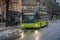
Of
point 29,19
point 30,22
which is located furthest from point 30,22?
point 29,19

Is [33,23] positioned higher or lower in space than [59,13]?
higher

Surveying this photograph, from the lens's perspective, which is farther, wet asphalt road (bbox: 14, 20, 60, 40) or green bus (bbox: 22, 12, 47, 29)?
green bus (bbox: 22, 12, 47, 29)

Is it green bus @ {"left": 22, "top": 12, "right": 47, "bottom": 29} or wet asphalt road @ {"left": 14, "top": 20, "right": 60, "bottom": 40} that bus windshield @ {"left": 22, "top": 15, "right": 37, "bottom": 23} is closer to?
green bus @ {"left": 22, "top": 12, "right": 47, "bottom": 29}

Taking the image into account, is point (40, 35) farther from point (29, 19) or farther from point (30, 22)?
point (29, 19)

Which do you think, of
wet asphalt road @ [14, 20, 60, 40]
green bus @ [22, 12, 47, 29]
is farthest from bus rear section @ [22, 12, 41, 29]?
wet asphalt road @ [14, 20, 60, 40]

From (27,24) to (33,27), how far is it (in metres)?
1.19

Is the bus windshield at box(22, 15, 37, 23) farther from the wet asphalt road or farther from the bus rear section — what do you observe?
the wet asphalt road

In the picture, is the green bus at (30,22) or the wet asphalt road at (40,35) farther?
the green bus at (30,22)

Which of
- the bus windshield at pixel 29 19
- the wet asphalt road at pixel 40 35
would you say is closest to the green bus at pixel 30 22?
the bus windshield at pixel 29 19

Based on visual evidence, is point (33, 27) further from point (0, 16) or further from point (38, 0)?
point (38, 0)

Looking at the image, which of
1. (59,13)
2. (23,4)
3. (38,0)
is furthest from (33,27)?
(59,13)

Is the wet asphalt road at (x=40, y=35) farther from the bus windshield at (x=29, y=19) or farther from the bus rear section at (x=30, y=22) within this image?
the bus windshield at (x=29, y=19)

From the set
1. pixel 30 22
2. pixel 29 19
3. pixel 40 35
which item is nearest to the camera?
pixel 40 35

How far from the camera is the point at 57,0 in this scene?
10825 cm
